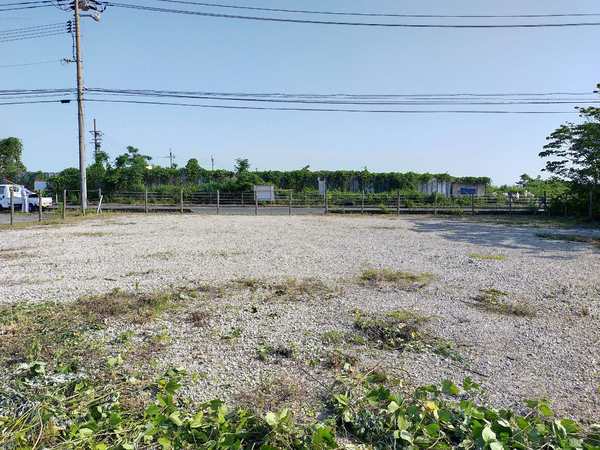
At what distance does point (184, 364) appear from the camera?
135 inches

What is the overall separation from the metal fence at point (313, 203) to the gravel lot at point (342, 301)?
13301mm

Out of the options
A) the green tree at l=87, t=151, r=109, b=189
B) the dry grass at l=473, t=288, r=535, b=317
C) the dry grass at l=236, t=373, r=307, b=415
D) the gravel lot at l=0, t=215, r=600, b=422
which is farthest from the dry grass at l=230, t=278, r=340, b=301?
the green tree at l=87, t=151, r=109, b=189

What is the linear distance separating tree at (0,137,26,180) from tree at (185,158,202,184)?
1324cm

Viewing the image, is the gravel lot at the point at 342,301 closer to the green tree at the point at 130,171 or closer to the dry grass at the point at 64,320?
the dry grass at the point at 64,320

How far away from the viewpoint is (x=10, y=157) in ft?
109

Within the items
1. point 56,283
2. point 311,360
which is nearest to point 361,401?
point 311,360

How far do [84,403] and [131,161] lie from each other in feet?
102

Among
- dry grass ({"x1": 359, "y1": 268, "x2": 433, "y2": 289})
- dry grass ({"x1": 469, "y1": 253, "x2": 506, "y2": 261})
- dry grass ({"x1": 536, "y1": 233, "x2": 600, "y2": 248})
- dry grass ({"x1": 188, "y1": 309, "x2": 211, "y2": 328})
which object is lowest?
dry grass ({"x1": 188, "y1": 309, "x2": 211, "y2": 328})

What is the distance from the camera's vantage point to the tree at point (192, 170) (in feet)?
106

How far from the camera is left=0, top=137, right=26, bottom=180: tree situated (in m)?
33.0

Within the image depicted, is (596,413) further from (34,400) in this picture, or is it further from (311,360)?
(34,400)

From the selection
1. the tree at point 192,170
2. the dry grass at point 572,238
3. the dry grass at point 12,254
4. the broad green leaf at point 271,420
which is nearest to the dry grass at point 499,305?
the broad green leaf at point 271,420

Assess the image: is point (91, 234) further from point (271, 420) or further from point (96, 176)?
point (96, 176)

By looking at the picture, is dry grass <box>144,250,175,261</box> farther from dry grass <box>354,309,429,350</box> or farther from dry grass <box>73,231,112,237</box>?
dry grass <box>354,309,429,350</box>
